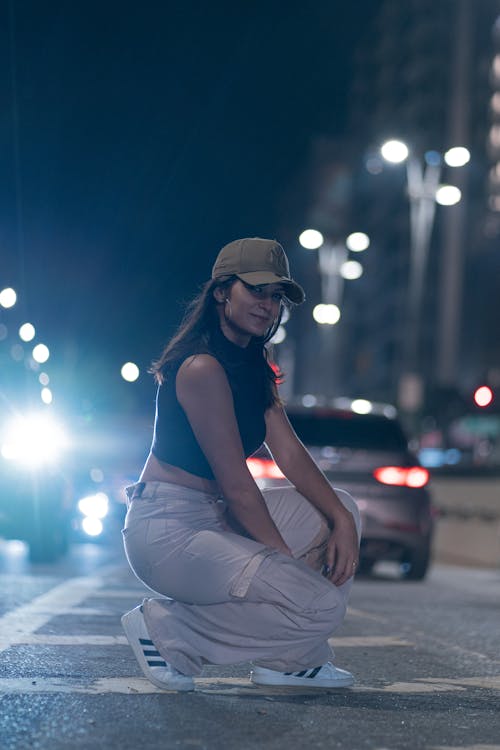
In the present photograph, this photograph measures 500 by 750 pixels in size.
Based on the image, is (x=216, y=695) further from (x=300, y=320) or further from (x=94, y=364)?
(x=300, y=320)

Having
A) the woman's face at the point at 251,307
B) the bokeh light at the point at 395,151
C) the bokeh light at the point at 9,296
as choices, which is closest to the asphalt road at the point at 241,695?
the woman's face at the point at 251,307

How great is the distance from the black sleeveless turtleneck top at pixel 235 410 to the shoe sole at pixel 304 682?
31.4 inches

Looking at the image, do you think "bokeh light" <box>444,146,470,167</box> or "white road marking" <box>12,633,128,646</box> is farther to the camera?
"bokeh light" <box>444,146,470,167</box>

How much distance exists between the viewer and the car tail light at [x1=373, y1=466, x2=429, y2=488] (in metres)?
14.9

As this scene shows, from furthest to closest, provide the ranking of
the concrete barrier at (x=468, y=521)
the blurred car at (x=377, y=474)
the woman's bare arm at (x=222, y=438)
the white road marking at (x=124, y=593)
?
the concrete barrier at (x=468, y=521) < the blurred car at (x=377, y=474) < the white road marking at (x=124, y=593) < the woman's bare arm at (x=222, y=438)

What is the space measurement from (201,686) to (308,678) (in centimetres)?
41

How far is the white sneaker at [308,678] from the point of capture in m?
5.89

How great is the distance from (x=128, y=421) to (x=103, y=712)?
13774 mm

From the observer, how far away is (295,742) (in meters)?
4.76

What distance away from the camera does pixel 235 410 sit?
19.5ft

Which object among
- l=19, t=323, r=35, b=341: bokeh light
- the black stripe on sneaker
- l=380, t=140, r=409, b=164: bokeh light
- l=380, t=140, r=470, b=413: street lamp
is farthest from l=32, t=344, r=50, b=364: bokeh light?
the black stripe on sneaker

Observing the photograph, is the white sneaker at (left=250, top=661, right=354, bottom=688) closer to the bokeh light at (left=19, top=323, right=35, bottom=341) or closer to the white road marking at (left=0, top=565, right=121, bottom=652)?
the white road marking at (left=0, top=565, right=121, bottom=652)

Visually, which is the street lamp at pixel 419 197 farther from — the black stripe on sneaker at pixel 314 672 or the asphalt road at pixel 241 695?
the black stripe on sneaker at pixel 314 672

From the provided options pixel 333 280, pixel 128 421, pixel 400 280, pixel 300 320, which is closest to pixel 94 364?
pixel 128 421
